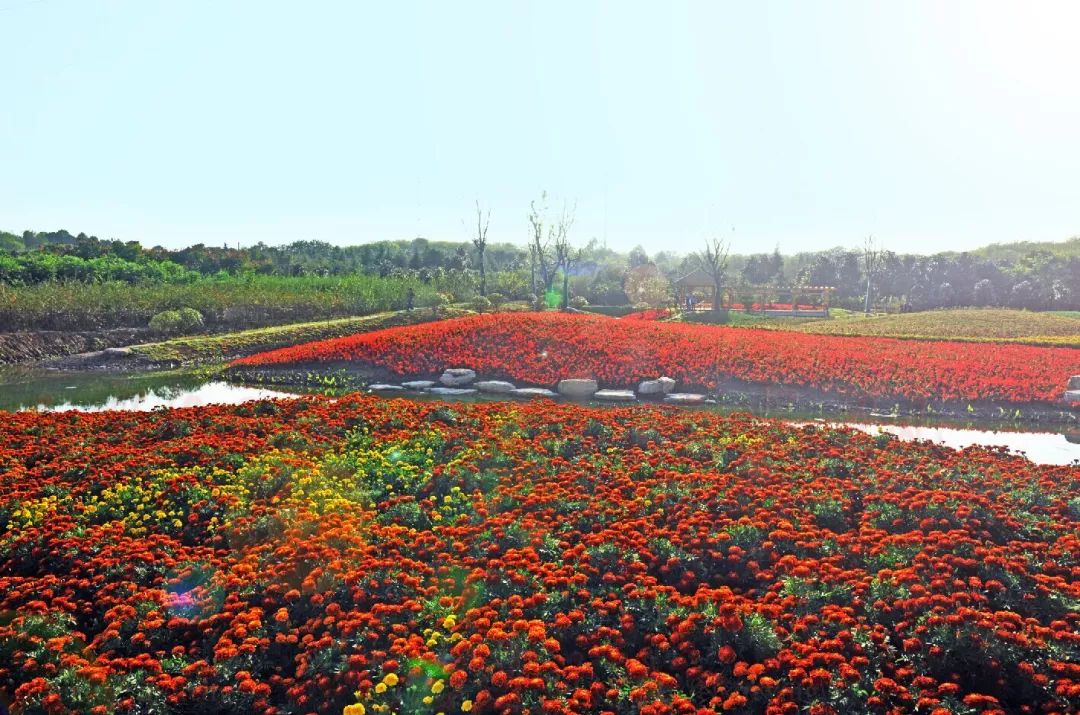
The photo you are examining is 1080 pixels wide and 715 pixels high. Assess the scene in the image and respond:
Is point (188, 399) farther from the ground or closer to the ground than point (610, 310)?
closer to the ground

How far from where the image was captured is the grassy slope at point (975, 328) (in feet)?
82.5

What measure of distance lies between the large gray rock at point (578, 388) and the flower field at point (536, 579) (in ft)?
22.9

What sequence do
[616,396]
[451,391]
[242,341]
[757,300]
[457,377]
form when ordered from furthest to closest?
[757,300]
[242,341]
[457,377]
[451,391]
[616,396]

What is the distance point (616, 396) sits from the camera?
15.4 metres

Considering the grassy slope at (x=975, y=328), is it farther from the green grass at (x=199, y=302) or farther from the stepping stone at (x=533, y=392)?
the green grass at (x=199, y=302)

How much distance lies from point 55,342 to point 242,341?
19.2 feet

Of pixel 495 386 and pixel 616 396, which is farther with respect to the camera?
pixel 495 386

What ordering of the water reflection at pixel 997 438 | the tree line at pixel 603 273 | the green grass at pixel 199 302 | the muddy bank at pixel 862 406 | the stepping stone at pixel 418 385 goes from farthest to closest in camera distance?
1. the tree line at pixel 603 273
2. the green grass at pixel 199 302
3. the stepping stone at pixel 418 385
4. the muddy bank at pixel 862 406
5. the water reflection at pixel 997 438

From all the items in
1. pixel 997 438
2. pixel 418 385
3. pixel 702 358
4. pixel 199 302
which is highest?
pixel 199 302

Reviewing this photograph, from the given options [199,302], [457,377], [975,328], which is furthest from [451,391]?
[975,328]

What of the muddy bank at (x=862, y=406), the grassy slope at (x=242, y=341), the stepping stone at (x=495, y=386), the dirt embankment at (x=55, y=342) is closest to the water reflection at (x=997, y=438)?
the muddy bank at (x=862, y=406)

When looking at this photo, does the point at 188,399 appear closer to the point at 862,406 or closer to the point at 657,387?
the point at 657,387

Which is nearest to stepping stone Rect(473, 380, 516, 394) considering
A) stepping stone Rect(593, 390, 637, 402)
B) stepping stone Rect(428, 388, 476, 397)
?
stepping stone Rect(428, 388, 476, 397)

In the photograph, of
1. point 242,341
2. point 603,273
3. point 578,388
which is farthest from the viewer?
point 603,273
